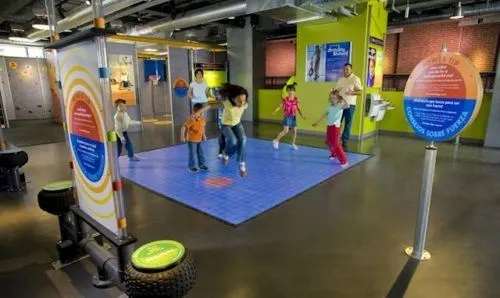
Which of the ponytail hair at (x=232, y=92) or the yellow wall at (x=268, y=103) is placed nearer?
the ponytail hair at (x=232, y=92)

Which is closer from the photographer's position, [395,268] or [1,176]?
[395,268]

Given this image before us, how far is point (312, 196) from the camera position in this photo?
12.6ft

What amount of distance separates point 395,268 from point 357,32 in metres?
6.13

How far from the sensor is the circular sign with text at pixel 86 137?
6.27ft

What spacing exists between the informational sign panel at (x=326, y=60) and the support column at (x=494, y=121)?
3148mm

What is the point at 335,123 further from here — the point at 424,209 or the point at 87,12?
the point at 87,12

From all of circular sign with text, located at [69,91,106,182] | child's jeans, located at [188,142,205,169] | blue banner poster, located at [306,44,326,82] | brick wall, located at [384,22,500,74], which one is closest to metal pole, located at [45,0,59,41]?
circular sign with text, located at [69,91,106,182]

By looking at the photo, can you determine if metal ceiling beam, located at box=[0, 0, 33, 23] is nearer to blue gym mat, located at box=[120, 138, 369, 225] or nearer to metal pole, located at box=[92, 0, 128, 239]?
blue gym mat, located at box=[120, 138, 369, 225]

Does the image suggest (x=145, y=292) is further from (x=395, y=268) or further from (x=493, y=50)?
Answer: (x=493, y=50)

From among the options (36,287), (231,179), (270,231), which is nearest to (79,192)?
(36,287)

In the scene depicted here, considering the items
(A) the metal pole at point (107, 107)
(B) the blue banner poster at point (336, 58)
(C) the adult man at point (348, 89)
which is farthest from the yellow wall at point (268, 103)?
(A) the metal pole at point (107, 107)

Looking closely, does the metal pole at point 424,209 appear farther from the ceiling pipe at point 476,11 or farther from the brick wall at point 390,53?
the brick wall at point 390,53

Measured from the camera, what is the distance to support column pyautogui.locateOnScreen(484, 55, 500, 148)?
6500 millimetres

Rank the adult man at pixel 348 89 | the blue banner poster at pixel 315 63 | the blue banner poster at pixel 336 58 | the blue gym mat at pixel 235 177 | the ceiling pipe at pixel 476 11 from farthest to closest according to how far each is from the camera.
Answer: the blue banner poster at pixel 315 63, the blue banner poster at pixel 336 58, the ceiling pipe at pixel 476 11, the adult man at pixel 348 89, the blue gym mat at pixel 235 177
